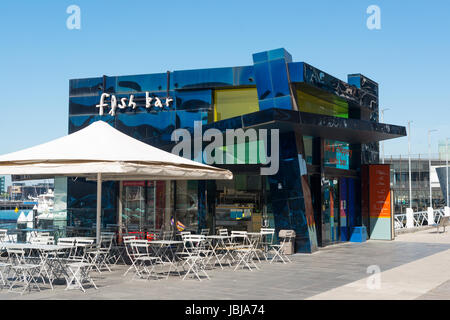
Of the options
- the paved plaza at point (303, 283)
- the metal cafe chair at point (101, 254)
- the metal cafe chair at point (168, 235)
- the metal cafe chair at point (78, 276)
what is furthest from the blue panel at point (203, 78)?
the metal cafe chair at point (78, 276)

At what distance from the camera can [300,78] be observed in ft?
47.3

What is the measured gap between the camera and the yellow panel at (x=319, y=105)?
51.6 feet

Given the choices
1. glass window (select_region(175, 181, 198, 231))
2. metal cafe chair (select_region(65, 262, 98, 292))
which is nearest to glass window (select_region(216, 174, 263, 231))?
glass window (select_region(175, 181, 198, 231))

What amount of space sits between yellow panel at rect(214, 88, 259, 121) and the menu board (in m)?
5.32

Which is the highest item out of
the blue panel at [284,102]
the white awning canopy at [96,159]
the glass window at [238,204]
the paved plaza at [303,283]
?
the blue panel at [284,102]

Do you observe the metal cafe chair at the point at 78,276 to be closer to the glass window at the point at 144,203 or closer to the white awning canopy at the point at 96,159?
the white awning canopy at the point at 96,159

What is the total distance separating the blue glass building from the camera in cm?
1459

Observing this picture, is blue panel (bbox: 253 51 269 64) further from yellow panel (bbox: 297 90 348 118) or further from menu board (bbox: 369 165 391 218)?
menu board (bbox: 369 165 391 218)

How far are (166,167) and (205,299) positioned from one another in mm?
3264

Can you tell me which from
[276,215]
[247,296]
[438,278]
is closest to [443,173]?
[276,215]

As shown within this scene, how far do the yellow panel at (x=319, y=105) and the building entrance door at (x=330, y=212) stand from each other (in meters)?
2.36

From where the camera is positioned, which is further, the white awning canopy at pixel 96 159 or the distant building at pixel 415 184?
the distant building at pixel 415 184

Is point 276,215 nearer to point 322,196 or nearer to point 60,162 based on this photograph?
point 322,196

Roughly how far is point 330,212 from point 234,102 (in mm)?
4904
